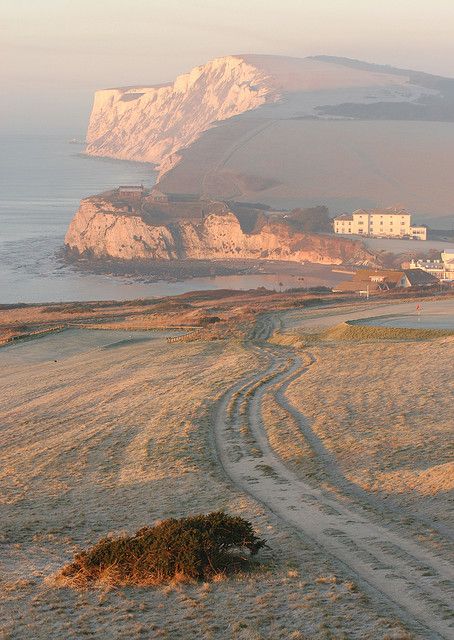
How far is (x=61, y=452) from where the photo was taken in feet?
60.3

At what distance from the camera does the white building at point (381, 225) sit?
349ft

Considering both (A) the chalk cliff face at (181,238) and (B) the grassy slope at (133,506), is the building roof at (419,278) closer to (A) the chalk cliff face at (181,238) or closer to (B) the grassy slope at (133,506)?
(A) the chalk cliff face at (181,238)

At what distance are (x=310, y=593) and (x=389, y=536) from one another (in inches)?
83.4

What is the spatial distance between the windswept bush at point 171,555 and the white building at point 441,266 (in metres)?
69.4

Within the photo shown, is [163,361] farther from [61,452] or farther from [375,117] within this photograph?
[375,117]

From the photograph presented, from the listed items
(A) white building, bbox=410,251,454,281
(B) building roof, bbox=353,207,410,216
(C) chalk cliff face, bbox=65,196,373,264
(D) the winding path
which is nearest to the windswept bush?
(D) the winding path

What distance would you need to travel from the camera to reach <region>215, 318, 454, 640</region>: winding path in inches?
374

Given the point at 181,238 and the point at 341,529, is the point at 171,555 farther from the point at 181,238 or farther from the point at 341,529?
the point at 181,238

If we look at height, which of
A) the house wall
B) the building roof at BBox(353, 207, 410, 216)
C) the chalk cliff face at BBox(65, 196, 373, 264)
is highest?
the building roof at BBox(353, 207, 410, 216)

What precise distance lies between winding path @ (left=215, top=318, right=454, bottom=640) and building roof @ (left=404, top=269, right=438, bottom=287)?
168 ft

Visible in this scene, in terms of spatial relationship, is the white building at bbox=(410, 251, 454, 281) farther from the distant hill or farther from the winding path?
the winding path

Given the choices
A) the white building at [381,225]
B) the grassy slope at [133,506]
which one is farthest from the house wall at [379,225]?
the grassy slope at [133,506]

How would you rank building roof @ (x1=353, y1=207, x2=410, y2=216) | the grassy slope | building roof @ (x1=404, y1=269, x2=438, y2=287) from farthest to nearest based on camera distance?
1. building roof @ (x1=353, y1=207, x2=410, y2=216)
2. building roof @ (x1=404, y1=269, x2=438, y2=287)
3. the grassy slope

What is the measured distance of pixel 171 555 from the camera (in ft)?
34.0
